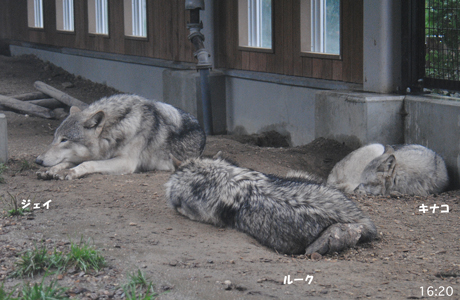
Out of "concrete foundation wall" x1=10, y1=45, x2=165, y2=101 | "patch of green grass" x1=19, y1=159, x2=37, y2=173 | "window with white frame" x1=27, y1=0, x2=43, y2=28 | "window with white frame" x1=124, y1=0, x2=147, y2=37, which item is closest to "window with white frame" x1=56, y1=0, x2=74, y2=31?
"concrete foundation wall" x1=10, y1=45, x2=165, y2=101

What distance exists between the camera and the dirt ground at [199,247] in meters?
3.11

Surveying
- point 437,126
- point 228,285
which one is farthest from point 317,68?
point 228,285

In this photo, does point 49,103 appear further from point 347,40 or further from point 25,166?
point 347,40

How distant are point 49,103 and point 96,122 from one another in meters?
5.47

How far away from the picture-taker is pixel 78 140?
20.7ft

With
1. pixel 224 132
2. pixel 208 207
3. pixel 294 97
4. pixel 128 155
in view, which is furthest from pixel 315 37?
pixel 208 207

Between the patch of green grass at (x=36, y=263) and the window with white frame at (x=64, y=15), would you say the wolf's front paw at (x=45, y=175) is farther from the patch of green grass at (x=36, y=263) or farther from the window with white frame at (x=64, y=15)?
the window with white frame at (x=64, y=15)

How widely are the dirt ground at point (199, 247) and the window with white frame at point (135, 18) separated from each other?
23.1 ft

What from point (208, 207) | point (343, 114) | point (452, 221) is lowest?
point (452, 221)

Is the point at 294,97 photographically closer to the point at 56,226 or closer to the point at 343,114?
the point at 343,114

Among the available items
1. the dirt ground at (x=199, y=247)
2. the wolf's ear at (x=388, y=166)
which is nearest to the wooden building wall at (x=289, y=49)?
the wolf's ear at (x=388, y=166)

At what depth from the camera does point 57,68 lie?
54.0 feet

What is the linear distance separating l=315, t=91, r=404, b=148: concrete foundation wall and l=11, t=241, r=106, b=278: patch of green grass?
4.40 metres

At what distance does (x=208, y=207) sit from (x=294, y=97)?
15.0 ft
